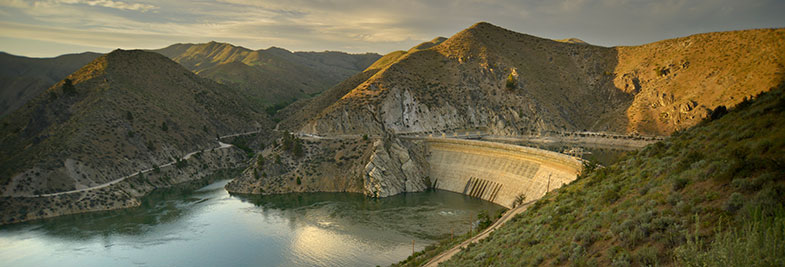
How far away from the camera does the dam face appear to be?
6088cm

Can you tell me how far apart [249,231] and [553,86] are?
281 ft

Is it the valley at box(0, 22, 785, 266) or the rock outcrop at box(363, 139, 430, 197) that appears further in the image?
the rock outcrop at box(363, 139, 430, 197)

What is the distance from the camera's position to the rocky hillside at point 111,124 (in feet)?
250

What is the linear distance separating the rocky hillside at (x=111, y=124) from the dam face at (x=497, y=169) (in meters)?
61.2

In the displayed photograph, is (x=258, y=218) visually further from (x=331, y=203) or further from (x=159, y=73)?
(x=159, y=73)

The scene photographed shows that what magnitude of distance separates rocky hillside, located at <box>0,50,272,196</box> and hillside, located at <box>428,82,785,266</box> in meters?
77.0

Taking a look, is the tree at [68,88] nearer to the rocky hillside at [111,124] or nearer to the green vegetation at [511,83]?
the rocky hillside at [111,124]

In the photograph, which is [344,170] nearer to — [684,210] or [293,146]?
[293,146]

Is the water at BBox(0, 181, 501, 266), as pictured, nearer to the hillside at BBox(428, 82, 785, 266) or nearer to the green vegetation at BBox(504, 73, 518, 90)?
the hillside at BBox(428, 82, 785, 266)

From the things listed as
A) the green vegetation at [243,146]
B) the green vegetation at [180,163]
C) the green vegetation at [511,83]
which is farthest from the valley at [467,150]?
the green vegetation at [243,146]

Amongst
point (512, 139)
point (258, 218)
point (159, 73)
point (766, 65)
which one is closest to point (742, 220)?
point (258, 218)

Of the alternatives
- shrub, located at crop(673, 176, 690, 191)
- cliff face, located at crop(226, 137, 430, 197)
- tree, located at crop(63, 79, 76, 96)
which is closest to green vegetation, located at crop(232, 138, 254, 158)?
cliff face, located at crop(226, 137, 430, 197)

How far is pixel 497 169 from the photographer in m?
72.1

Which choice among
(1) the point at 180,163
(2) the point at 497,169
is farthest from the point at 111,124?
(2) the point at 497,169
